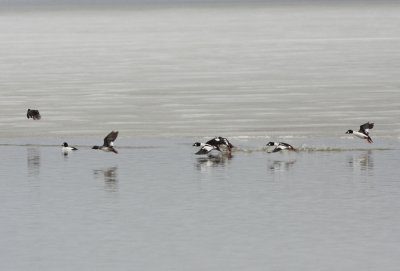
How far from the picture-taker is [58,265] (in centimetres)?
1304

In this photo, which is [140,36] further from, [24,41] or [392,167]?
[392,167]

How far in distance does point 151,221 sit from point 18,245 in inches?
75.2

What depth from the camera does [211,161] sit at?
2098 centimetres

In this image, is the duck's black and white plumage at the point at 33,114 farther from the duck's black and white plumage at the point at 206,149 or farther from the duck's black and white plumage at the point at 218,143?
the duck's black and white plumage at the point at 206,149

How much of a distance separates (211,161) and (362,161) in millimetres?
2306

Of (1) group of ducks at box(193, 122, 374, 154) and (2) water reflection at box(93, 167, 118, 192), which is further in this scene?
(1) group of ducks at box(193, 122, 374, 154)

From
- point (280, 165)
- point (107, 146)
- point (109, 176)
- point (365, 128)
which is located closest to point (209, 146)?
point (280, 165)

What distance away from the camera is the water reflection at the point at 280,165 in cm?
1990

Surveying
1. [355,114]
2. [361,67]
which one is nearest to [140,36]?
[361,67]

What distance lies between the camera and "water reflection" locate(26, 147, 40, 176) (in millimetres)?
19809

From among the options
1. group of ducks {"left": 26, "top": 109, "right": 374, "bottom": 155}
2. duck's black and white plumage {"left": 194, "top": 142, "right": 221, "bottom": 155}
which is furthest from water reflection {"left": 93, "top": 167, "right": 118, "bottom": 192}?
duck's black and white plumage {"left": 194, "top": 142, "right": 221, "bottom": 155}

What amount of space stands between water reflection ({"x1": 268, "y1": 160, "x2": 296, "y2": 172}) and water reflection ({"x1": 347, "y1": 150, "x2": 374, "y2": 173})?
878mm

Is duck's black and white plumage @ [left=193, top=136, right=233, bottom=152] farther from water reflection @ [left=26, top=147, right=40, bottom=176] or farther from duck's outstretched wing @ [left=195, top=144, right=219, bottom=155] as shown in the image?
water reflection @ [left=26, top=147, right=40, bottom=176]

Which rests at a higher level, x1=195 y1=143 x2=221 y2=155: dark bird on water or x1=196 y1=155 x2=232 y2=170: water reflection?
x1=195 y1=143 x2=221 y2=155: dark bird on water
